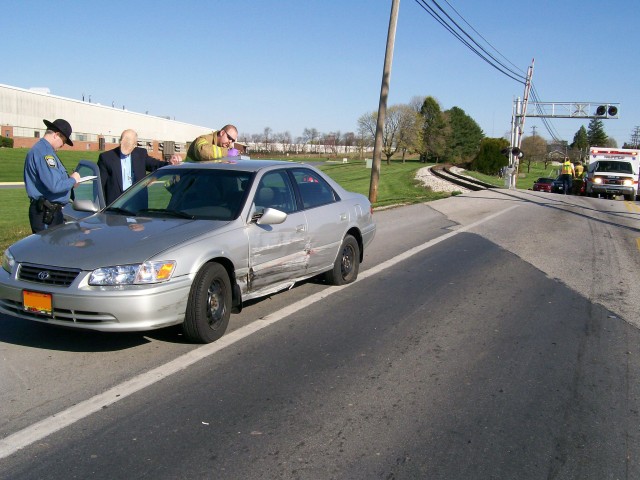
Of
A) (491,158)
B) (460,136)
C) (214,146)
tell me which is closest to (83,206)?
(214,146)

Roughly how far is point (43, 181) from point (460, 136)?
9464cm

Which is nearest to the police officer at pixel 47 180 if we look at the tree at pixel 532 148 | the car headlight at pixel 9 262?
the car headlight at pixel 9 262

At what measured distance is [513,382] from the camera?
179 inches

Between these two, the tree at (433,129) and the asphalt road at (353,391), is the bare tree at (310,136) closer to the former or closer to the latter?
the tree at (433,129)

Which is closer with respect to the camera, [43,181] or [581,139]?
[43,181]

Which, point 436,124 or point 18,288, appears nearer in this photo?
point 18,288

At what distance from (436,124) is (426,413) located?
306ft

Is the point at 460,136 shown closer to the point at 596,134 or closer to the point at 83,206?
the point at 596,134

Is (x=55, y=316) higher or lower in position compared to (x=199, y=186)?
lower

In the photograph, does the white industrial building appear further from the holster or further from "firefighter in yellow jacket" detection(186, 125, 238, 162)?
the holster

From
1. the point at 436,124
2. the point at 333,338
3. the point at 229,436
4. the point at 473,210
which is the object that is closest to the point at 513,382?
the point at 333,338

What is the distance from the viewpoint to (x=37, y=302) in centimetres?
461

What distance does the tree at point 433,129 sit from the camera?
93.2 m

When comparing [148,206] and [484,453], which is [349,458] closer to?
[484,453]
